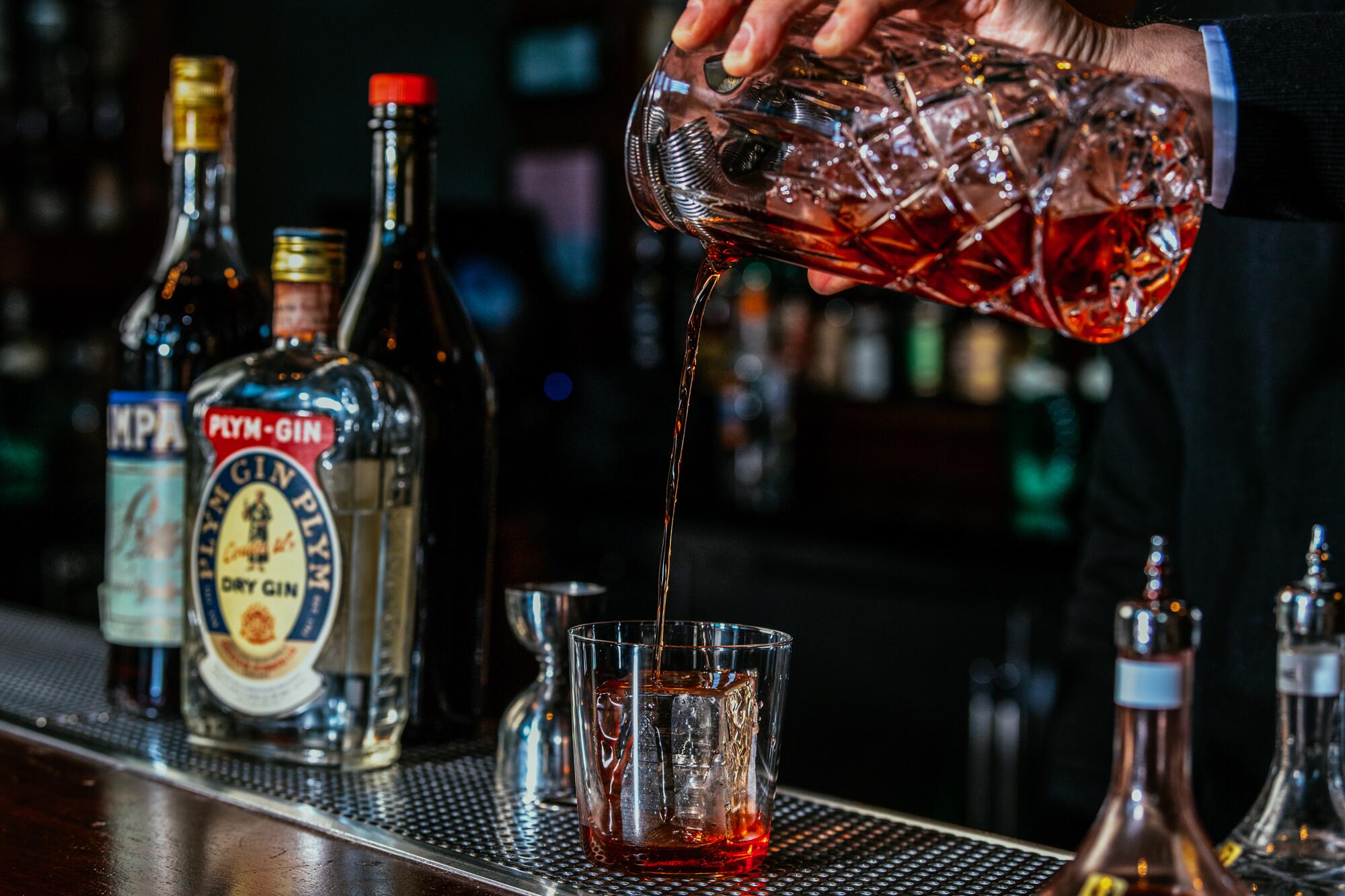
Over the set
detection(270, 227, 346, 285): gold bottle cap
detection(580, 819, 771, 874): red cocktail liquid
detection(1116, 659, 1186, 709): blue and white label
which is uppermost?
detection(270, 227, 346, 285): gold bottle cap

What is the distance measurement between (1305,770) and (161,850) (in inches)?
21.2

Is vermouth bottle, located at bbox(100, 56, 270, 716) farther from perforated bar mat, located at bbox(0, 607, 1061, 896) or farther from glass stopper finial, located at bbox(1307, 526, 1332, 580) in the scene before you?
glass stopper finial, located at bbox(1307, 526, 1332, 580)

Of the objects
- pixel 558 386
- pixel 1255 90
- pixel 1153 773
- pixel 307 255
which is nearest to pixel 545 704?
pixel 307 255

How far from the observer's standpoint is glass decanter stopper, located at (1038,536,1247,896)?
0.54 metres

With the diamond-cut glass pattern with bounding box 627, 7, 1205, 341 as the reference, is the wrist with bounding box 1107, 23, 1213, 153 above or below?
above

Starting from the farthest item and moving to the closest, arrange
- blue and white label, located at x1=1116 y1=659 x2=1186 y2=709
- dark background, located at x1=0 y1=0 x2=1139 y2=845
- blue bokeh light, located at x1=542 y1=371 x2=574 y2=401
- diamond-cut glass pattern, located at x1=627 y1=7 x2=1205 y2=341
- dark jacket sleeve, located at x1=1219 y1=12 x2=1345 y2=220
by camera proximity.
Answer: blue bokeh light, located at x1=542 y1=371 x2=574 y2=401
dark background, located at x1=0 y1=0 x2=1139 y2=845
dark jacket sleeve, located at x1=1219 y1=12 x2=1345 y2=220
diamond-cut glass pattern, located at x1=627 y1=7 x2=1205 y2=341
blue and white label, located at x1=1116 y1=659 x2=1186 y2=709

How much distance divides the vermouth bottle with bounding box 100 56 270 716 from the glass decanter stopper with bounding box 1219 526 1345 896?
666 millimetres

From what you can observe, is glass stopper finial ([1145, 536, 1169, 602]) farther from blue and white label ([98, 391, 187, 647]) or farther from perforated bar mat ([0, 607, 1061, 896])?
blue and white label ([98, 391, 187, 647])

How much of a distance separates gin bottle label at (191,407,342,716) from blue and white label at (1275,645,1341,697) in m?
0.51

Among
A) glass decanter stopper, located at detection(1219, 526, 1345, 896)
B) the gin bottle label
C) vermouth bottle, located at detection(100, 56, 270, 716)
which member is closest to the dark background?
vermouth bottle, located at detection(100, 56, 270, 716)

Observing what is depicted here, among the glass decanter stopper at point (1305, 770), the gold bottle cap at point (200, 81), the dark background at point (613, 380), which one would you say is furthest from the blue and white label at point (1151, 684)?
the dark background at point (613, 380)

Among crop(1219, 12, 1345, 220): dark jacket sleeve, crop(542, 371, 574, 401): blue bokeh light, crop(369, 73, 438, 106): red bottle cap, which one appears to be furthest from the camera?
crop(542, 371, 574, 401): blue bokeh light

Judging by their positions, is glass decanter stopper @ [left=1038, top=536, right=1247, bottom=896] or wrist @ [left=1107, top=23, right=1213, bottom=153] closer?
glass decanter stopper @ [left=1038, top=536, right=1247, bottom=896]

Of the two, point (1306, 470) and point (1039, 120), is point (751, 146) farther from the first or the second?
point (1306, 470)
